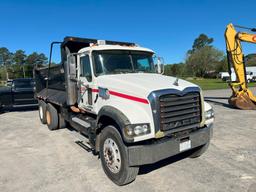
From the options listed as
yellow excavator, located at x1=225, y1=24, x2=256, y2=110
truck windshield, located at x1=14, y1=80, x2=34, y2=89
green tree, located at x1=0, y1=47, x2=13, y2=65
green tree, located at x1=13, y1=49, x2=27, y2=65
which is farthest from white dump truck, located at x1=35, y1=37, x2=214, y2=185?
green tree, located at x1=0, y1=47, x2=13, y2=65

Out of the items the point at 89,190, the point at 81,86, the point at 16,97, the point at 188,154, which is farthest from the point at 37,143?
the point at 16,97

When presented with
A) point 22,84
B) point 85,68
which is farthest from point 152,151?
point 22,84

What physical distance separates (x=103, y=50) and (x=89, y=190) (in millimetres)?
2924

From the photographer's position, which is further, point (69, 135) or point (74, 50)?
point (69, 135)

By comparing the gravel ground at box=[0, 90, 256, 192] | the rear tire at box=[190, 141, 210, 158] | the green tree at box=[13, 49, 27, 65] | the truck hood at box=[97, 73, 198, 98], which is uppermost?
the green tree at box=[13, 49, 27, 65]

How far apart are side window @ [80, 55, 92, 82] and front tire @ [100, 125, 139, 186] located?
1503 millimetres

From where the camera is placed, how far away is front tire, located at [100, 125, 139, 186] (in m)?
3.41

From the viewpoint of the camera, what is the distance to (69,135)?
6.73m

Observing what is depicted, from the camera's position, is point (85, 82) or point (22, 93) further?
point (22, 93)

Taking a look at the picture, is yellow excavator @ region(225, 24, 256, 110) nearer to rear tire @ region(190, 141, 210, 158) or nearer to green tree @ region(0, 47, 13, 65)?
rear tire @ region(190, 141, 210, 158)

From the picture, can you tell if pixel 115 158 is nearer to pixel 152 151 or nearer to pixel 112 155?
pixel 112 155

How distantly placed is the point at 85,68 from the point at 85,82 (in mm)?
334

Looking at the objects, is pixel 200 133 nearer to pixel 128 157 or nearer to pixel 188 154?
pixel 188 154

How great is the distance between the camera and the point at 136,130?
326 cm
